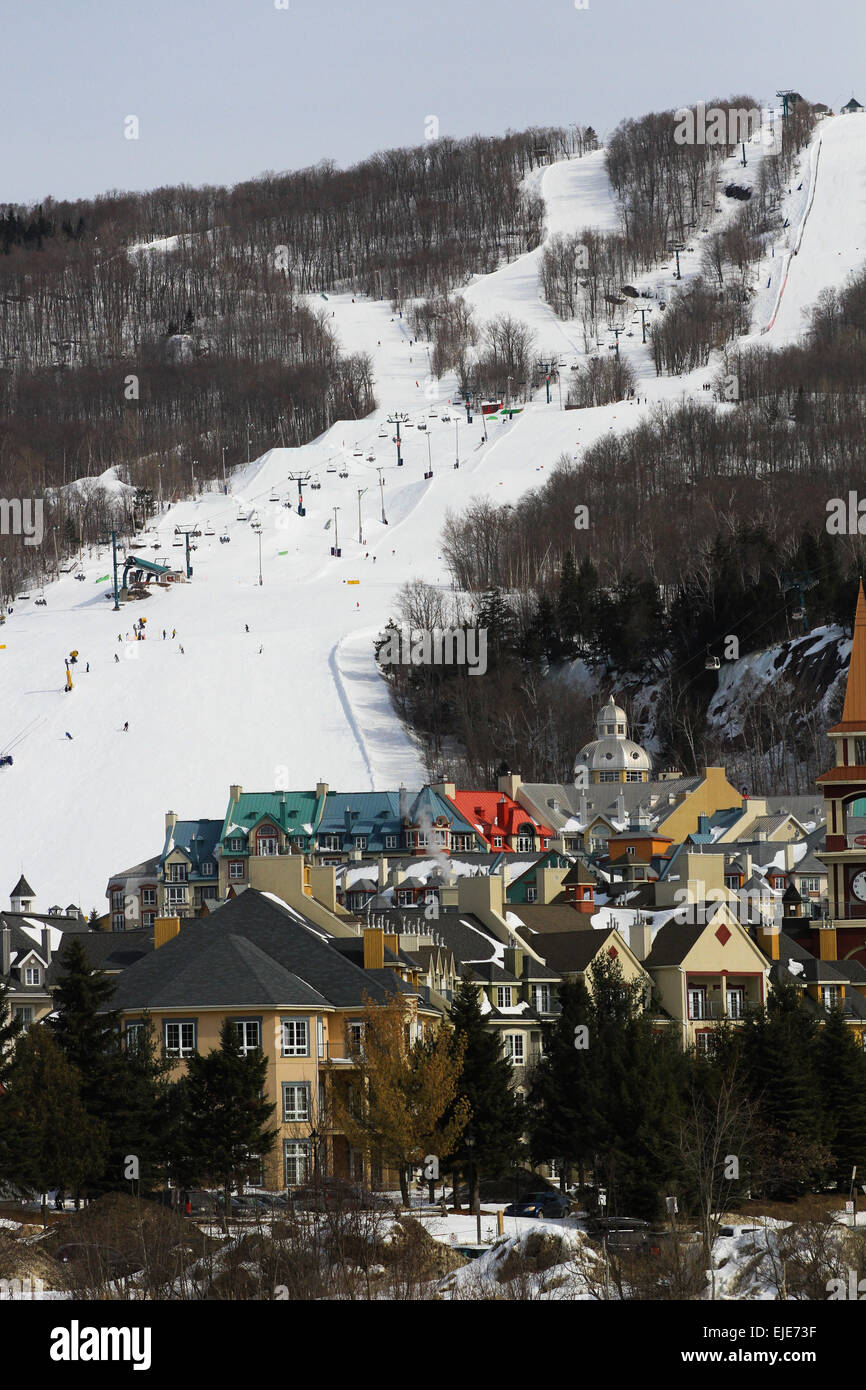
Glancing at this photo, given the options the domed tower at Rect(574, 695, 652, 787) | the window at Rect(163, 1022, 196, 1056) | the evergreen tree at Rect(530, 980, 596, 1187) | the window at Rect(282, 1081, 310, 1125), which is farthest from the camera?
the domed tower at Rect(574, 695, 652, 787)

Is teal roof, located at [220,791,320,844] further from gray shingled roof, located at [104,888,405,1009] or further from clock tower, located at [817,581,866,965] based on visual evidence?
gray shingled roof, located at [104,888,405,1009]

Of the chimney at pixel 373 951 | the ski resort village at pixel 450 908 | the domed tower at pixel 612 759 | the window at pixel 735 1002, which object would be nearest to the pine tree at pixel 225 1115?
the ski resort village at pixel 450 908

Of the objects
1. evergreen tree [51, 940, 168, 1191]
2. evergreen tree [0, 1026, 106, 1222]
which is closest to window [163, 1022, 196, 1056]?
evergreen tree [51, 940, 168, 1191]

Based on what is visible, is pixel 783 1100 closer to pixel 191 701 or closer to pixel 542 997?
pixel 542 997

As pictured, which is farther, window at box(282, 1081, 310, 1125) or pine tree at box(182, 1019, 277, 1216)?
window at box(282, 1081, 310, 1125)

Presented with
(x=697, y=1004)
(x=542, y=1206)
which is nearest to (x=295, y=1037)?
(x=542, y=1206)

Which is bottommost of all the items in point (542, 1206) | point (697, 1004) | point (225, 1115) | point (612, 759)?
point (542, 1206)
